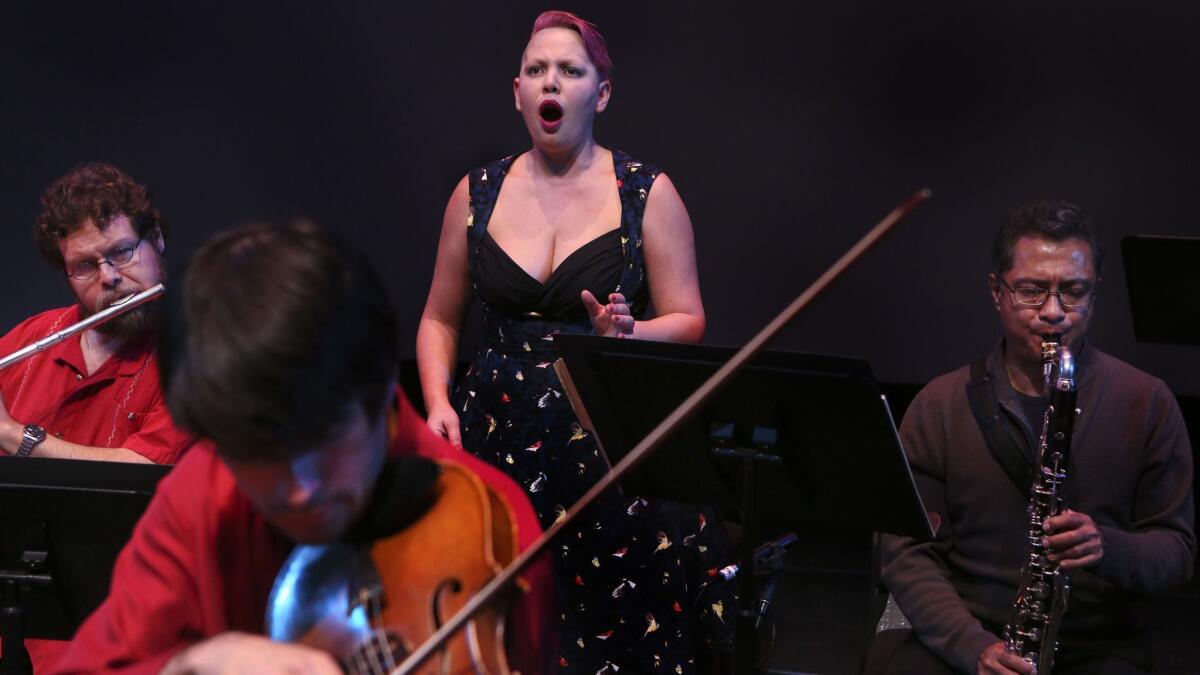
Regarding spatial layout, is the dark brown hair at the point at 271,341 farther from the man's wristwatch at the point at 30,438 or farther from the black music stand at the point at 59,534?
the man's wristwatch at the point at 30,438

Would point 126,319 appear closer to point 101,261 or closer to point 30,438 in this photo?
point 101,261

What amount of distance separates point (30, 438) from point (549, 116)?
112cm

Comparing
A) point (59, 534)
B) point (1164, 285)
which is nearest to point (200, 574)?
point (59, 534)

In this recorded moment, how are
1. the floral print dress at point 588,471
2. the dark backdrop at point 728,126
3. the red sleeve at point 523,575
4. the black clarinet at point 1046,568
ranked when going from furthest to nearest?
the dark backdrop at point 728,126 → the floral print dress at point 588,471 → the black clarinet at point 1046,568 → the red sleeve at point 523,575

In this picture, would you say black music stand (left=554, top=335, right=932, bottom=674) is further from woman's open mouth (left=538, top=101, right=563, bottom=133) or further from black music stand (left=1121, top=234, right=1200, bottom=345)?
woman's open mouth (left=538, top=101, right=563, bottom=133)

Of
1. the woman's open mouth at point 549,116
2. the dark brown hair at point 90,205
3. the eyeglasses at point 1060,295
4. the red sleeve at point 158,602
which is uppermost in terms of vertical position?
the woman's open mouth at point 549,116

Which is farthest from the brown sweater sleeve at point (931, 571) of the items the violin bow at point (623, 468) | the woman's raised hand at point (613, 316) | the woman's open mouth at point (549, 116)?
the violin bow at point (623, 468)

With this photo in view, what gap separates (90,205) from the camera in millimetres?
2188

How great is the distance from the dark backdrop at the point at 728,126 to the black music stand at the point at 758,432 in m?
2.35

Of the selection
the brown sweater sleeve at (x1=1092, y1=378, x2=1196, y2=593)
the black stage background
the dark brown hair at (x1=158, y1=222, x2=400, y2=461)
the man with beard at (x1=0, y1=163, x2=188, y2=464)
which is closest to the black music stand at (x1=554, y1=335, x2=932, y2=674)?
the brown sweater sleeve at (x1=1092, y1=378, x2=1196, y2=593)

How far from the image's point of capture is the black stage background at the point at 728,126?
4113 millimetres

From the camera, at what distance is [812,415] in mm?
1870

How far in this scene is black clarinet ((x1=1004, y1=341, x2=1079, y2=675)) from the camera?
2.06 metres

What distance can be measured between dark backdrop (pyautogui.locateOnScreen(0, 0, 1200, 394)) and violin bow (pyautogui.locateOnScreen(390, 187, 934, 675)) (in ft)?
10.6
